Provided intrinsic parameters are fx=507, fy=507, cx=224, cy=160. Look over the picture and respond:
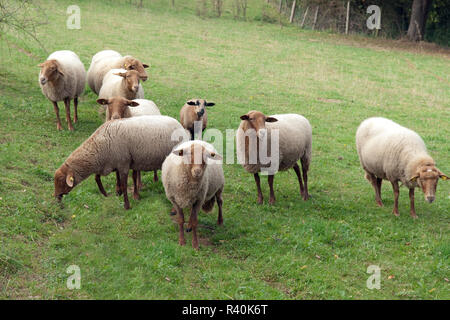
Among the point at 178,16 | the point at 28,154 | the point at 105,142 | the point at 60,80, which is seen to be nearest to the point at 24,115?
the point at 60,80

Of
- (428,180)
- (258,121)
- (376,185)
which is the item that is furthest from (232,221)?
(428,180)

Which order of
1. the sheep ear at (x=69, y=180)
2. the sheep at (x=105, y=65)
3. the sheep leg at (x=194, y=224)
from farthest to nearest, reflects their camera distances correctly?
the sheep at (x=105, y=65) < the sheep ear at (x=69, y=180) < the sheep leg at (x=194, y=224)

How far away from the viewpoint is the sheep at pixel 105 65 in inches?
497

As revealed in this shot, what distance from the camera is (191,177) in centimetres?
733

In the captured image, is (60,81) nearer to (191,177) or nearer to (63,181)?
(63,181)

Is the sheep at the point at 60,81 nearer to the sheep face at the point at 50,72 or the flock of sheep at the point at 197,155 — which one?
the sheep face at the point at 50,72

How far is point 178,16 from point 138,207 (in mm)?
25112

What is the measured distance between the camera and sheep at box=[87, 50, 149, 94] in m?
12.6

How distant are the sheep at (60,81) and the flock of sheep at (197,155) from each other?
8.61 feet

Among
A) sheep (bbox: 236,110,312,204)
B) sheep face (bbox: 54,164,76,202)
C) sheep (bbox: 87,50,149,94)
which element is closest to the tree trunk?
sheep (bbox: 87,50,149,94)

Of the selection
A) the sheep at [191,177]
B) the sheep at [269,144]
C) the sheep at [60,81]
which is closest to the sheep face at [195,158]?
the sheep at [191,177]
